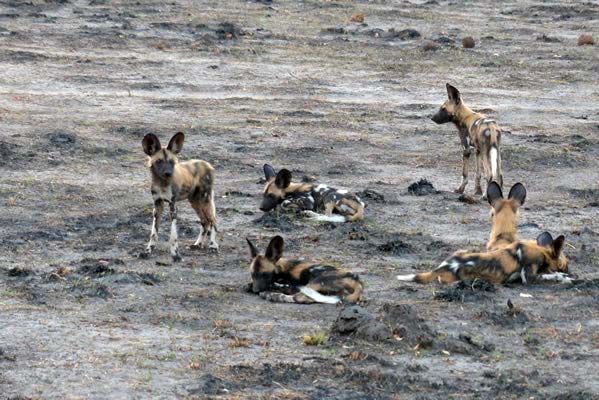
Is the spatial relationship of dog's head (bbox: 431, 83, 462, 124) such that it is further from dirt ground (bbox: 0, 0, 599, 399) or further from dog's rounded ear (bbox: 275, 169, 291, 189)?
dog's rounded ear (bbox: 275, 169, 291, 189)

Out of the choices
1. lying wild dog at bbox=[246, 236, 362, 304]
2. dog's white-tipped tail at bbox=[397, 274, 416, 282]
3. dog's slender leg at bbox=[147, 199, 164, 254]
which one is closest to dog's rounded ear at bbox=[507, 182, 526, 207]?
dog's white-tipped tail at bbox=[397, 274, 416, 282]

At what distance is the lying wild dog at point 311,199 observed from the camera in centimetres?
1019

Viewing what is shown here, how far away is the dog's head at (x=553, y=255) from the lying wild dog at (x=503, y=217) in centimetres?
24

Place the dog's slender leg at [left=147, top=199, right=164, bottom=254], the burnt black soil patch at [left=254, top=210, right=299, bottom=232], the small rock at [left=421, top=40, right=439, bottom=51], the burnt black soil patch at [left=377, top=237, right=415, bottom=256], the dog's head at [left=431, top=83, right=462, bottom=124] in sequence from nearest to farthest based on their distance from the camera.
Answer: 1. the dog's slender leg at [left=147, top=199, right=164, bottom=254]
2. the burnt black soil patch at [left=377, top=237, right=415, bottom=256]
3. the burnt black soil patch at [left=254, top=210, right=299, bottom=232]
4. the dog's head at [left=431, top=83, right=462, bottom=124]
5. the small rock at [left=421, top=40, right=439, bottom=51]

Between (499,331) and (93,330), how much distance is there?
6.60ft

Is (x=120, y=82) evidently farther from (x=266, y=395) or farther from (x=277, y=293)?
(x=266, y=395)

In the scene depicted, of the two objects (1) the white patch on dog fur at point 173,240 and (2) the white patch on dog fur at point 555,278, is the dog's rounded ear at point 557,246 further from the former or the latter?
(1) the white patch on dog fur at point 173,240

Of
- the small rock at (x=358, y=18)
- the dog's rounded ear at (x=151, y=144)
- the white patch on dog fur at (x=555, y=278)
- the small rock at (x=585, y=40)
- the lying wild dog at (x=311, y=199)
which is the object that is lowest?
the lying wild dog at (x=311, y=199)

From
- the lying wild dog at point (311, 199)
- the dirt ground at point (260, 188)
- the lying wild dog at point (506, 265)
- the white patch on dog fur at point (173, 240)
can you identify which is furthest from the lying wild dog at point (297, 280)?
the lying wild dog at point (311, 199)

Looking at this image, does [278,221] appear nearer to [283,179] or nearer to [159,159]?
[283,179]

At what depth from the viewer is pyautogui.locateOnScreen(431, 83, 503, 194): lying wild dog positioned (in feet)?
36.9

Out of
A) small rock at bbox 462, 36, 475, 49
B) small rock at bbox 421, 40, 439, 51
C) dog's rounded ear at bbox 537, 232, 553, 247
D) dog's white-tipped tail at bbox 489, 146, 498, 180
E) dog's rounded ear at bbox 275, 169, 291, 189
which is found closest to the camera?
dog's rounded ear at bbox 537, 232, 553, 247

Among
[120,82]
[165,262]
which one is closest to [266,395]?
[165,262]

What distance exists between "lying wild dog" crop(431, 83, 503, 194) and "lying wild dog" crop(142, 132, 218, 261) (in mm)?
2844
